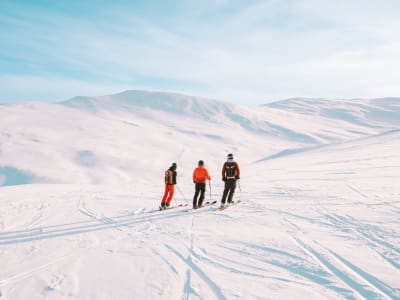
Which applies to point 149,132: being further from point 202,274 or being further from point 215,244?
point 202,274

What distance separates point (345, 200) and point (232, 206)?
13.7 feet

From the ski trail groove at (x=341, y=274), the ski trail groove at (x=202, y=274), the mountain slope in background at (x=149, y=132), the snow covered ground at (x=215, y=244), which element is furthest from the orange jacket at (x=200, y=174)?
the mountain slope in background at (x=149, y=132)

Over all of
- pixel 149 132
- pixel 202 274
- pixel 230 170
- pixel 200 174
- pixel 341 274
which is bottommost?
pixel 202 274

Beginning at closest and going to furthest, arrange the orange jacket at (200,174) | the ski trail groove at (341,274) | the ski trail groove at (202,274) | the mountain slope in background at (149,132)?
1. the ski trail groove at (341,274)
2. the ski trail groove at (202,274)
3. the orange jacket at (200,174)
4. the mountain slope in background at (149,132)

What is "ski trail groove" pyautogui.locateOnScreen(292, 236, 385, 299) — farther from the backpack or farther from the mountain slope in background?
the mountain slope in background

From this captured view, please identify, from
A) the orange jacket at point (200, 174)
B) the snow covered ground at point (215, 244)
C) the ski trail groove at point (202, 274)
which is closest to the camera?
the ski trail groove at point (202, 274)

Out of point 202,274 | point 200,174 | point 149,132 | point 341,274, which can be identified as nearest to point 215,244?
point 202,274

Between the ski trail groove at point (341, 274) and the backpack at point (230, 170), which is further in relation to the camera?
the backpack at point (230, 170)

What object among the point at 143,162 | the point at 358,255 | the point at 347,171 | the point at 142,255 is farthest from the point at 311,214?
the point at 143,162

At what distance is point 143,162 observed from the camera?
58438mm

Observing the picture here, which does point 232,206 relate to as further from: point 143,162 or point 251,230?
point 143,162

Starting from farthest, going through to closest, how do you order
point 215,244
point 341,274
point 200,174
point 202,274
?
point 200,174, point 215,244, point 202,274, point 341,274

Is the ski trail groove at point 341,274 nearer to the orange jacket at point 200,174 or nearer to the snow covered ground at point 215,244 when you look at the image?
the snow covered ground at point 215,244

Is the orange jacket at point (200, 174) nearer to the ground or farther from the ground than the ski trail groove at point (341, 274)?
farther from the ground
